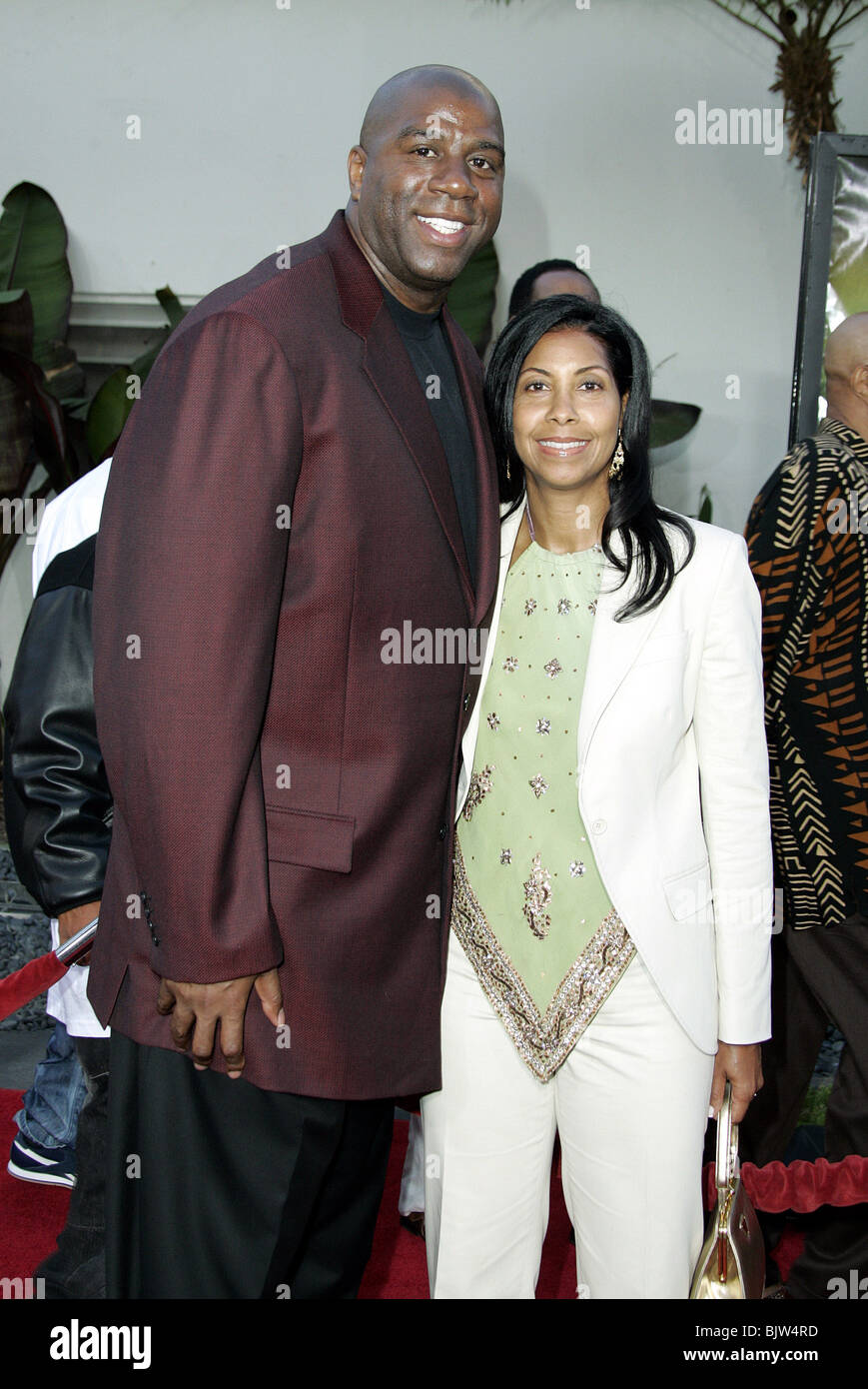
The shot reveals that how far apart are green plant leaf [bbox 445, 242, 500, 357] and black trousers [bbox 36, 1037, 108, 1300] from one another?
3.08 meters

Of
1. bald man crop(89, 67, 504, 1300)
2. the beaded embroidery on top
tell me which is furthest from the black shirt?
the beaded embroidery on top

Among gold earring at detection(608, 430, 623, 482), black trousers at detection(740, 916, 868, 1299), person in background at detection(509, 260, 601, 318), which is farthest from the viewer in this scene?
person in background at detection(509, 260, 601, 318)

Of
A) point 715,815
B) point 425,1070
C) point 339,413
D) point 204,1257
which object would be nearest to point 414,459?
point 339,413

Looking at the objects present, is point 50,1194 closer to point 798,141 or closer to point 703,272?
point 703,272

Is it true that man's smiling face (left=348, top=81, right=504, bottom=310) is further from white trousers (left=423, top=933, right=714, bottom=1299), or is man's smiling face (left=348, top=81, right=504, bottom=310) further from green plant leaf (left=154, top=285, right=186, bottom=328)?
green plant leaf (left=154, top=285, right=186, bottom=328)

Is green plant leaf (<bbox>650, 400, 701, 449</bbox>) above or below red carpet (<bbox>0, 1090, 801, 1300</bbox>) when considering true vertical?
above

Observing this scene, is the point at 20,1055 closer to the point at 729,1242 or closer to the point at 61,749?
the point at 61,749

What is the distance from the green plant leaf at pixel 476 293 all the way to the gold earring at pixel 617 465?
109 inches

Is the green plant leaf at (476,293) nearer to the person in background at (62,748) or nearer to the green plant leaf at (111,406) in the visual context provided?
the green plant leaf at (111,406)

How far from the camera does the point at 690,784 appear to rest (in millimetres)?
1918

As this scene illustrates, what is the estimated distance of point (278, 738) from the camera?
1.66 m

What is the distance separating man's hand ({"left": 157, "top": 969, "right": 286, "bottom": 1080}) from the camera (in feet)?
5.25

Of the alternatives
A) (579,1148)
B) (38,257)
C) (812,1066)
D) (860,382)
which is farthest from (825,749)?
(38,257)

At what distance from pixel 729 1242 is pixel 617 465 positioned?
3.75 feet
